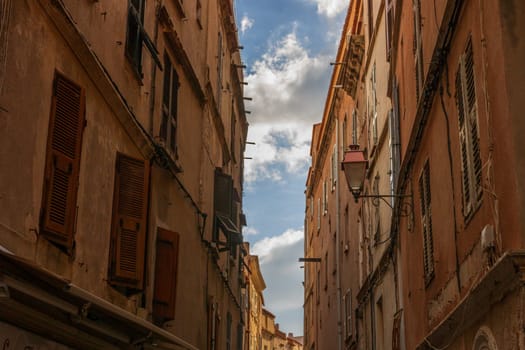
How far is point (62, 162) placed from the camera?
8.12 metres

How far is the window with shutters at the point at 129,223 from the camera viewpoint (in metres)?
10.3

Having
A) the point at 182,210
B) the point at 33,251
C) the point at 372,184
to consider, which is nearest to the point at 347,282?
the point at 372,184

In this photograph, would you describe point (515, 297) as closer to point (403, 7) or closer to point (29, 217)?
point (29, 217)

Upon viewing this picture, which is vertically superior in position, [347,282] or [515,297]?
[347,282]

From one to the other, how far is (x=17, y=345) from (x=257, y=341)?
4952 cm

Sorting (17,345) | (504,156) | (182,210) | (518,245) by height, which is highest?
(182,210)

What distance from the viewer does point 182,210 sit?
1534cm

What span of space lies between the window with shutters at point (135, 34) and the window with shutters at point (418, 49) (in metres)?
4.14

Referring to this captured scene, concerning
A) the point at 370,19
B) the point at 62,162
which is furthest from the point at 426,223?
the point at 370,19

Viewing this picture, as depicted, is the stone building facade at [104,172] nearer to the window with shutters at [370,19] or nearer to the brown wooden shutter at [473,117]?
the brown wooden shutter at [473,117]

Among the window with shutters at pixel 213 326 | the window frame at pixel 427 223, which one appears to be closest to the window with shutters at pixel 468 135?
the window frame at pixel 427 223

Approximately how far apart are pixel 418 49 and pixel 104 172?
5295mm

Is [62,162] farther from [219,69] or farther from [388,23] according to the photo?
[219,69]

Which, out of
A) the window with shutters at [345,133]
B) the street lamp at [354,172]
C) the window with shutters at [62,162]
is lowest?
the window with shutters at [62,162]
